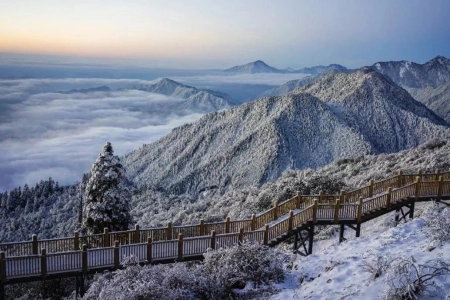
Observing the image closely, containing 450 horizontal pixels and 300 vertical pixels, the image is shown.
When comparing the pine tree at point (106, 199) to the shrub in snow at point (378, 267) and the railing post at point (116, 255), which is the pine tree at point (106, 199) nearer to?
the railing post at point (116, 255)

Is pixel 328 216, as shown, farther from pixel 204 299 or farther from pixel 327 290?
pixel 204 299

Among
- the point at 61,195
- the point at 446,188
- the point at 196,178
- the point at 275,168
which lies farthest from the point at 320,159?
the point at 446,188

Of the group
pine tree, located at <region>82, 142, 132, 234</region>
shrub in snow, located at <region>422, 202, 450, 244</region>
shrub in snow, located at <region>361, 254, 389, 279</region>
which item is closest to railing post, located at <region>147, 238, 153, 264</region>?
pine tree, located at <region>82, 142, 132, 234</region>

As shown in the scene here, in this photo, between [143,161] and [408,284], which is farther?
[143,161]

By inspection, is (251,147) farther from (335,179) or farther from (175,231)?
(175,231)

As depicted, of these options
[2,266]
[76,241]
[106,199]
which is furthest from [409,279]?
[106,199]

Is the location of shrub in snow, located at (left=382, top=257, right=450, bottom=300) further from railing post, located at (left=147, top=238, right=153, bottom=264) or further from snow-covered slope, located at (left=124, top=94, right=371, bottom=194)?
snow-covered slope, located at (left=124, top=94, right=371, bottom=194)

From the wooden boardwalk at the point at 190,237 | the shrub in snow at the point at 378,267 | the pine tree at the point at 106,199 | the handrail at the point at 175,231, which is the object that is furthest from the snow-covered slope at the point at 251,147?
the shrub in snow at the point at 378,267

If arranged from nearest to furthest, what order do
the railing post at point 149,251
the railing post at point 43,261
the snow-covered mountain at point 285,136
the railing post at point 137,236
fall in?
1. the railing post at point 43,261
2. the railing post at point 149,251
3. the railing post at point 137,236
4. the snow-covered mountain at point 285,136
